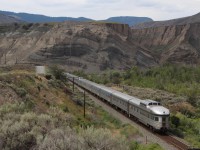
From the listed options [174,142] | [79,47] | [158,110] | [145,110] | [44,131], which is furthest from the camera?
[79,47]

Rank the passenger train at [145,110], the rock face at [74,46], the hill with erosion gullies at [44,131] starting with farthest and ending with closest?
the rock face at [74,46]
the passenger train at [145,110]
the hill with erosion gullies at [44,131]

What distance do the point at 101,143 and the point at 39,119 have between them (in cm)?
629

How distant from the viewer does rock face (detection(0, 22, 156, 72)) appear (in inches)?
5743

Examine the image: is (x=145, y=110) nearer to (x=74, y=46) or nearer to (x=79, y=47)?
(x=79, y=47)

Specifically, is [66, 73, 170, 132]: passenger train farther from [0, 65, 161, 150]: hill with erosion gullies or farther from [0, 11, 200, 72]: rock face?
[0, 11, 200, 72]: rock face

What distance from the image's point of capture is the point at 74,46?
495 feet

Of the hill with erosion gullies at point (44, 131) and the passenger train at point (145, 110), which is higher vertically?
the hill with erosion gullies at point (44, 131)

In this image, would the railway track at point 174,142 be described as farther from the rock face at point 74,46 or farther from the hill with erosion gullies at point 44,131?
the rock face at point 74,46

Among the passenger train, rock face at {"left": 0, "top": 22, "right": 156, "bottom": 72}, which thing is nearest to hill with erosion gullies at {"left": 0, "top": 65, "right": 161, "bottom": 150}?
the passenger train

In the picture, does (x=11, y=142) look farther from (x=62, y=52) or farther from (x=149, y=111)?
(x=62, y=52)

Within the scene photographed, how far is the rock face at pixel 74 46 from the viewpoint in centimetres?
14588

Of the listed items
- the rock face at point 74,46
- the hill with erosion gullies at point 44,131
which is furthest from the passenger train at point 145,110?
the rock face at point 74,46

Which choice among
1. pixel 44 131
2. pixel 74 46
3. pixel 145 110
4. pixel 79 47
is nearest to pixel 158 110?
pixel 145 110

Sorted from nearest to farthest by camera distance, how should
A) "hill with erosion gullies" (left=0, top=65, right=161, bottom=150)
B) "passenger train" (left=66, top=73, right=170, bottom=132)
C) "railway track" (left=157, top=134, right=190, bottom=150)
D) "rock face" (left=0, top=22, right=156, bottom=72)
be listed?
"hill with erosion gullies" (left=0, top=65, right=161, bottom=150)
"railway track" (left=157, top=134, right=190, bottom=150)
"passenger train" (left=66, top=73, right=170, bottom=132)
"rock face" (left=0, top=22, right=156, bottom=72)
